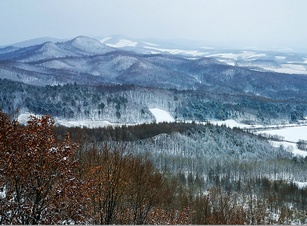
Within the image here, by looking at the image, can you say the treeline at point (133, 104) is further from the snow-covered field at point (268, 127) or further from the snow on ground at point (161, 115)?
the snow-covered field at point (268, 127)

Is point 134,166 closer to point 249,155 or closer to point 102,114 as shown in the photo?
point 249,155

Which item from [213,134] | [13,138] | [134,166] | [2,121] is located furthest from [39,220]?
[213,134]

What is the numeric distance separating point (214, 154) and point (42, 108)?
56.5 m

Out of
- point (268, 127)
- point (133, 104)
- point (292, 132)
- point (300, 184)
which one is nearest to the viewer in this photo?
point (300, 184)

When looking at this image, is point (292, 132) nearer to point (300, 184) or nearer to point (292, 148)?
point (292, 148)

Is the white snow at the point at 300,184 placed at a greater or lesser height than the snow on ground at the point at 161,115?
lesser

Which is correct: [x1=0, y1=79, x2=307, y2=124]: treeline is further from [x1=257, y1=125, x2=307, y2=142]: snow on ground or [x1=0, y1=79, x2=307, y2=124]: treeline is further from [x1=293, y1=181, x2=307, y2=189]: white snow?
[x1=293, y1=181, x2=307, y2=189]: white snow

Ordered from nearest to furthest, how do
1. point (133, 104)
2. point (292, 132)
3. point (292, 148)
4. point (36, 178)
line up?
point (36, 178) < point (292, 148) < point (292, 132) < point (133, 104)

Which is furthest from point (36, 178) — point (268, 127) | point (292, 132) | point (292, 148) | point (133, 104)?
point (268, 127)

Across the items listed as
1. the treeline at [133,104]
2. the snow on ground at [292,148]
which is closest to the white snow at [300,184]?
the snow on ground at [292,148]

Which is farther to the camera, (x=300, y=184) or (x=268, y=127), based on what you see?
(x=268, y=127)

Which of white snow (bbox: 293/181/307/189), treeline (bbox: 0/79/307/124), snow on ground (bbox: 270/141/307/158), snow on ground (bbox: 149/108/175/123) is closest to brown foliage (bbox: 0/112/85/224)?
white snow (bbox: 293/181/307/189)

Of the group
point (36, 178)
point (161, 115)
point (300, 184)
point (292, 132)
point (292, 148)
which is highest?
point (36, 178)

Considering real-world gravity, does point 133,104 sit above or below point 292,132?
above
